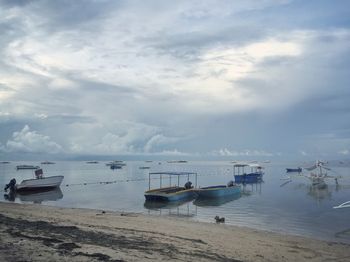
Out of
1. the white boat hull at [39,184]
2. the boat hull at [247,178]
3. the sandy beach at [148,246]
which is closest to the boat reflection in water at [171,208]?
the sandy beach at [148,246]

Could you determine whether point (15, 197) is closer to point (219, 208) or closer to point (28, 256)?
point (219, 208)

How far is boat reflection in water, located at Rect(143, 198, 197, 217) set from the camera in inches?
1337

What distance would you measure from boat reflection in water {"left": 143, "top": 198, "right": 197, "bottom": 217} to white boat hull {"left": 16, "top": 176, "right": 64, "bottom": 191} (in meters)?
20.7

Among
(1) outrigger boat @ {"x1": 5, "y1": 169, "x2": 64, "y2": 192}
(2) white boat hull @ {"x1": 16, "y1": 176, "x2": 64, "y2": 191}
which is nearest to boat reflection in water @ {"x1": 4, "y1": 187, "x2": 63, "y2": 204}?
(1) outrigger boat @ {"x1": 5, "y1": 169, "x2": 64, "y2": 192}

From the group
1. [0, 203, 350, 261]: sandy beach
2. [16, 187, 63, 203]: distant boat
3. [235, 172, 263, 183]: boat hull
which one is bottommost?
[16, 187, 63, 203]: distant boat

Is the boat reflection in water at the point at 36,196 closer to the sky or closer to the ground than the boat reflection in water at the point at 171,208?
closer to the ground

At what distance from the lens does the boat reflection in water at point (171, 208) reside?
34.0 m

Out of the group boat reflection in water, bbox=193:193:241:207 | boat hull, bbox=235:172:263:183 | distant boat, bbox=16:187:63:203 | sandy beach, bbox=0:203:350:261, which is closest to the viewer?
sandy beach, bbox=0:203:350:261

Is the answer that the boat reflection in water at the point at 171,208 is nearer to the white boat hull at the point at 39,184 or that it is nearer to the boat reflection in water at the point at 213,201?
the boat reflection in water at the point at 213,201

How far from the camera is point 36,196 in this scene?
168 ft

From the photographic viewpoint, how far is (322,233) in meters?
23.8

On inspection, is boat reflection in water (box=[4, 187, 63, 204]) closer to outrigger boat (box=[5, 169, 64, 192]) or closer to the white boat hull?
outrigger boat (box=[5, 169, 64, 192])

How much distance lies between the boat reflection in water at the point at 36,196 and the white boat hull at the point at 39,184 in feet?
2.44

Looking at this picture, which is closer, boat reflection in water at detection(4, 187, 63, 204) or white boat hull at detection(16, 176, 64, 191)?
boat reflection in water at detection(4, 187, 63, 204)
